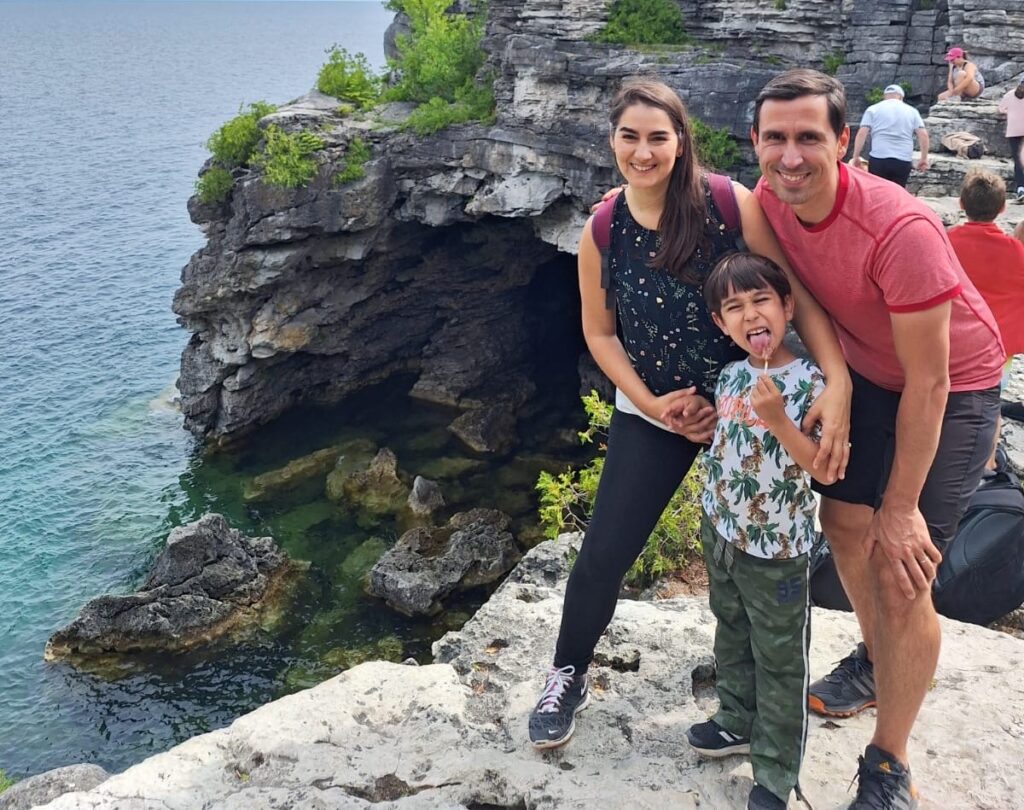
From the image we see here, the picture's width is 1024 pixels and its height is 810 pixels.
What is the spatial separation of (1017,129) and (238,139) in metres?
17.3

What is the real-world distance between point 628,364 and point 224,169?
813 inches

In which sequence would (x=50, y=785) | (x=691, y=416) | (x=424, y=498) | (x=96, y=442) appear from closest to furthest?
(x=691, y=416) → (x=50, y=785) → (x=424, y=498) → (x=96, y=442)

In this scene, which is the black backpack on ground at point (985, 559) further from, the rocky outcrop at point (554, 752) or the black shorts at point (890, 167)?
the black shorts at point (890, 167)

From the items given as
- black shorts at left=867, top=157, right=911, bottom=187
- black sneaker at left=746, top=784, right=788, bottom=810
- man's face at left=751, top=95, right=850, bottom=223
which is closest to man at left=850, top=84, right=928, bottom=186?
black shorts at left=867, top=157, right=911, bottom=187

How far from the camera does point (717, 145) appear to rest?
17.3m

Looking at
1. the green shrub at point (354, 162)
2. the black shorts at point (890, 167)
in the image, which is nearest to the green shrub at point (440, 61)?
the green shrub at point (354, 162)

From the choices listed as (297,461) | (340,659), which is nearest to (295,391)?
(297,461)

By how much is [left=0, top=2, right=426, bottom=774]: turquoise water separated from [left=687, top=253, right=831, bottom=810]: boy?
12438 millimetres

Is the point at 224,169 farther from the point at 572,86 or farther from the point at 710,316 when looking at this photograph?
the point at 710,316

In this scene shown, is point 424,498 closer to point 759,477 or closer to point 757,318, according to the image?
point 759,477

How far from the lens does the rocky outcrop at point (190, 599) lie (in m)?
16.0

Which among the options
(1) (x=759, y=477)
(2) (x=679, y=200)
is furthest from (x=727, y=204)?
(1) (x=759, y=477)

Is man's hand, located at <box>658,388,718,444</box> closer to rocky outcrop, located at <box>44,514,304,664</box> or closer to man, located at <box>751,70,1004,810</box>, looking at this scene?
man, located at <box>751,70,1004,810</box>

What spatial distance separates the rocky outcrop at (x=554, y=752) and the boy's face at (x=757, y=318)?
2290mm
